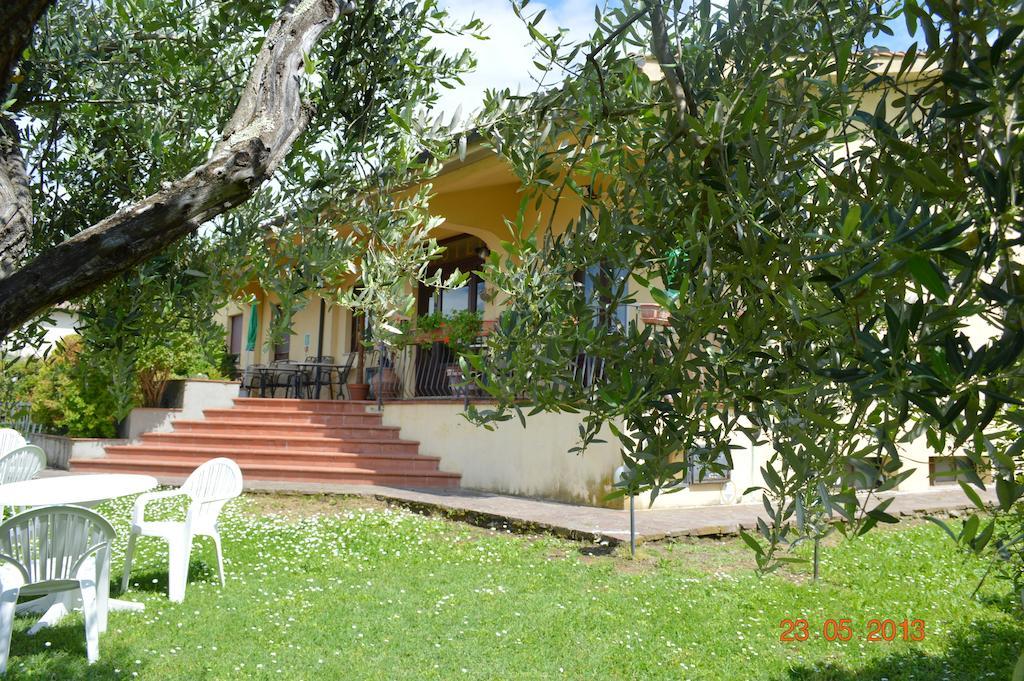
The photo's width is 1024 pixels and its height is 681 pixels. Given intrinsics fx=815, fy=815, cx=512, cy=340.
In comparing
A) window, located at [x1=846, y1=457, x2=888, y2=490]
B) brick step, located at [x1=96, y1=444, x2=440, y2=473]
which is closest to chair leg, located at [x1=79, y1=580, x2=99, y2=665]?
window, located at [x1=846, y1=457, x2=888, y2=490]

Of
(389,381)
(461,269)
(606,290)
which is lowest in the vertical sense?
(389,381)

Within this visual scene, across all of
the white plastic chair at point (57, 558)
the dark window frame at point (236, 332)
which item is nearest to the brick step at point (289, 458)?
the white plastic chair at point (57, 558)

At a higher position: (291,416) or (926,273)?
(926,273)

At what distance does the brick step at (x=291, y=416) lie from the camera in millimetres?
13888

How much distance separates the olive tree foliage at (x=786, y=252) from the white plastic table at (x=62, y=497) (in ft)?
17.4

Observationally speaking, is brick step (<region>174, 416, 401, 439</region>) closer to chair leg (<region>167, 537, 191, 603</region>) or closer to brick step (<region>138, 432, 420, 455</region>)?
brick step (<region>138, 432, 420, 455</region>)

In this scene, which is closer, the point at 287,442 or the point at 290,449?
the point at 290,449

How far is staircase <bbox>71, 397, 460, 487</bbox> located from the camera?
1205 cm

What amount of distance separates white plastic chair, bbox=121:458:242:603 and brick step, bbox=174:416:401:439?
6013 mm

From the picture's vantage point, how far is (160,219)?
6.56 ft

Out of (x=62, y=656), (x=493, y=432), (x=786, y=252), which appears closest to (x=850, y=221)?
(x=786, y=252)

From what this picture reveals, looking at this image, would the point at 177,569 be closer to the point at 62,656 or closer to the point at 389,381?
the point at 62,656
